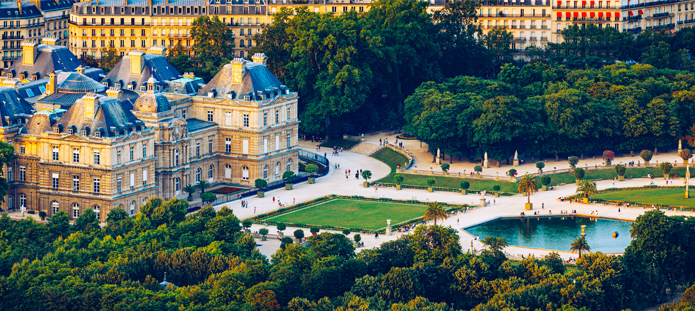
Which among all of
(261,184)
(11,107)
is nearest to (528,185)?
(261,184)

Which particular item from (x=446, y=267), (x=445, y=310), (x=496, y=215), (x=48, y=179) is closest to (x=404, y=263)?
(x=446, y=267)

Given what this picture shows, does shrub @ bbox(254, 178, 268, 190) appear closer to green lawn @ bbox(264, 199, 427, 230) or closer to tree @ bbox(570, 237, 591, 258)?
green lawn @ bbox(264, 199, 427, 230)

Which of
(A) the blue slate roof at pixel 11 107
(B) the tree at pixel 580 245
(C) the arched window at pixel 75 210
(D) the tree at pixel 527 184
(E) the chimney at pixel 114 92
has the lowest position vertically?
(B) the tree at pixel 580 245

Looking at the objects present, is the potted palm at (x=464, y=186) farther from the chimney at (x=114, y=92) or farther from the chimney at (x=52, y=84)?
the chimney at (x=52, y=84)

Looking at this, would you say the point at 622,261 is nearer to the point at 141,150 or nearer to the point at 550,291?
the point at 550,291

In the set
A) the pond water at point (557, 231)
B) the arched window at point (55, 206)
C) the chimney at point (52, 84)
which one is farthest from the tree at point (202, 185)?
the pond water at point (557, 231)

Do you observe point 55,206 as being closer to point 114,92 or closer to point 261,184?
point 114,92
